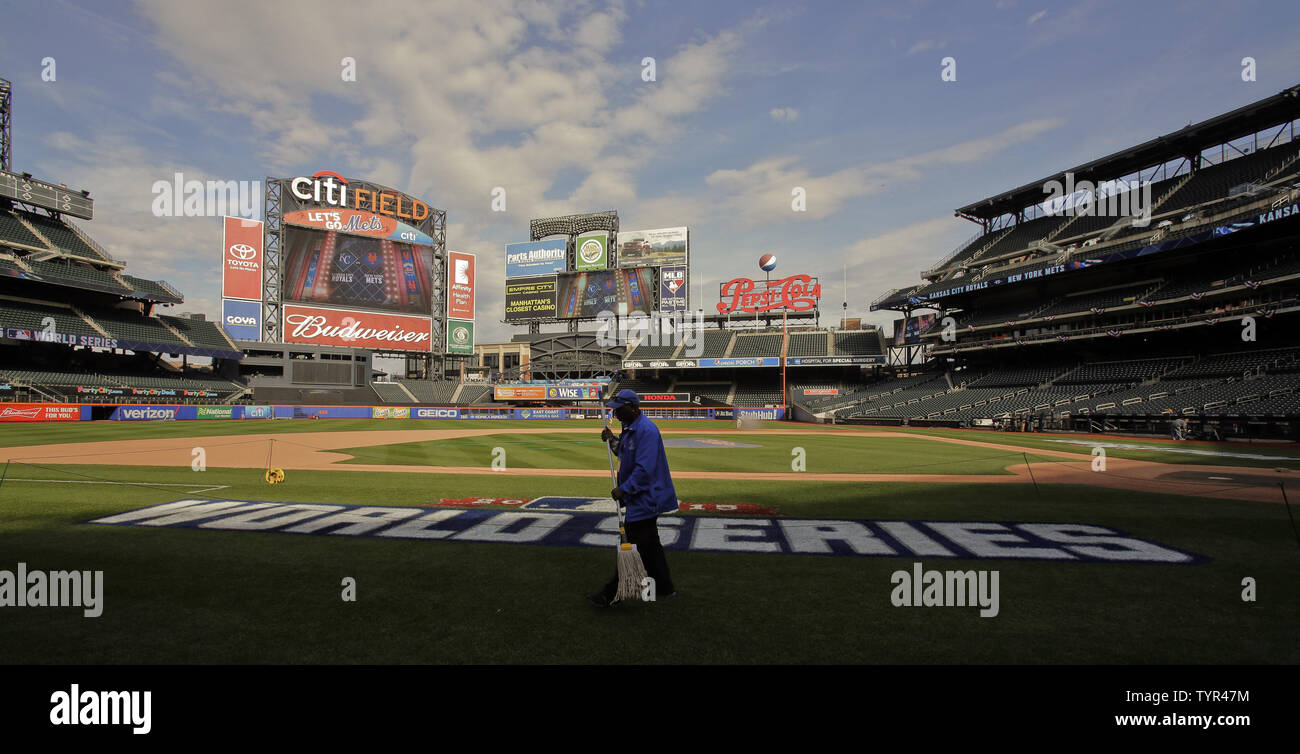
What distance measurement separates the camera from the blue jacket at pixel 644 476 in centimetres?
518

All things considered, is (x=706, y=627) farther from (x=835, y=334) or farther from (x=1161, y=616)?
(x=835, y=334)

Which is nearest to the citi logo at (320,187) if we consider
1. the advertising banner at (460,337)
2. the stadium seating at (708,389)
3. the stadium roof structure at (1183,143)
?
the advertising banner at (460,337)

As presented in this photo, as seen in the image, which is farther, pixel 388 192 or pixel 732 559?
pixel 388 192

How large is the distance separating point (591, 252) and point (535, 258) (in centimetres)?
686

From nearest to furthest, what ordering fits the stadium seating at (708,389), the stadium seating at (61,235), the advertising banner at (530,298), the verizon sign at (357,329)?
the stadium seating at (61,235)
the verizon sign at (357,329)
the stadium seating at (708,389)
the advertising banner at (530,298)

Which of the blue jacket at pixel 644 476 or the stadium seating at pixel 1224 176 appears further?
the stadium seating at pixel 1224 176

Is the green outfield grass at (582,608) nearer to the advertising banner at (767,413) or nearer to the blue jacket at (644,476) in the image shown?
the blue jacket at (644,476)

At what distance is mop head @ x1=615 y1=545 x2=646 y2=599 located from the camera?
16.8 ft

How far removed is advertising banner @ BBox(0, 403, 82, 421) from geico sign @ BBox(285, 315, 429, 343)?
65.7 ft

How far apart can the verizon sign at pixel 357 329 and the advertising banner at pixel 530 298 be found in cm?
965

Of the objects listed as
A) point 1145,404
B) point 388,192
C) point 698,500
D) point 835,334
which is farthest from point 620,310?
point 698,500
